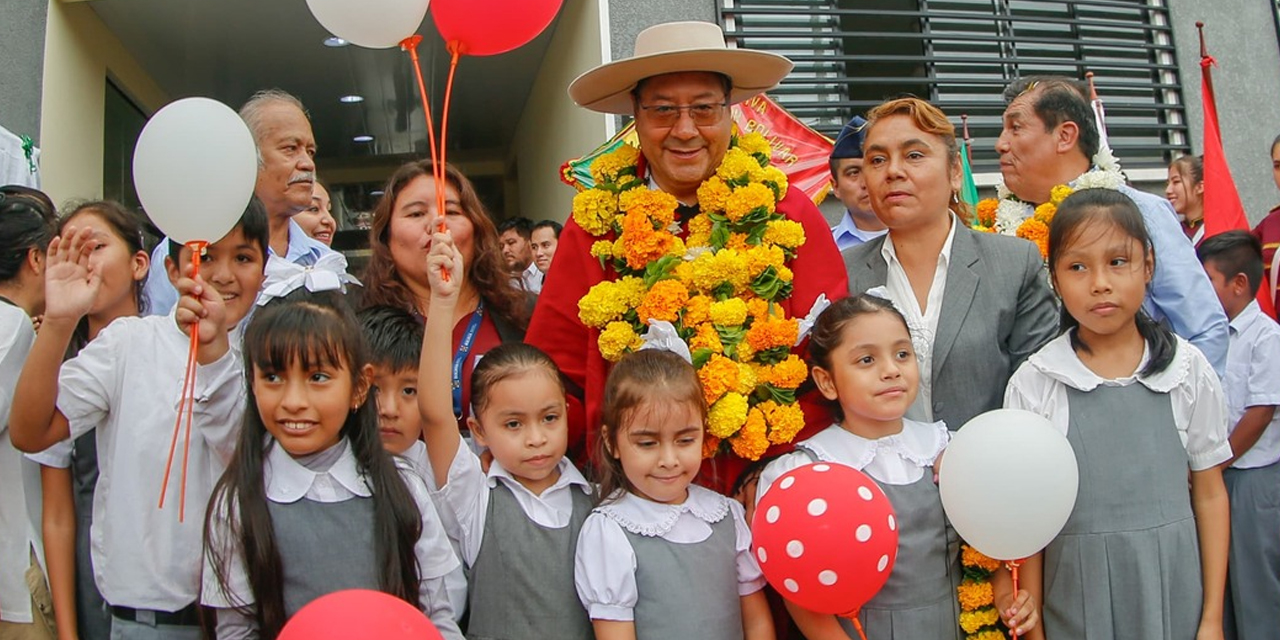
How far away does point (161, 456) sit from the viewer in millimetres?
2549

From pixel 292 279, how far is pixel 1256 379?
3.82m

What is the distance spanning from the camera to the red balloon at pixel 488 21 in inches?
109

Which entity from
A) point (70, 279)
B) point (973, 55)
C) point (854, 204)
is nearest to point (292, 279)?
point (70, 279)

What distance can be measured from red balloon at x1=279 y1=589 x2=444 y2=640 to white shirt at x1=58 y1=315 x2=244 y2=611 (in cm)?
76

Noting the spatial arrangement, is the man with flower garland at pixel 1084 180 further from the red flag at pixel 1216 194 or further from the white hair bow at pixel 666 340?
the red flag at pixel 1216 194

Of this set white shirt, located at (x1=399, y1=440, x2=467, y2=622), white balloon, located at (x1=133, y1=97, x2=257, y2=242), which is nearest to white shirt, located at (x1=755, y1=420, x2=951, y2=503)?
white shirt, located at (x1=399, y1=440, x2=467, y2=622)

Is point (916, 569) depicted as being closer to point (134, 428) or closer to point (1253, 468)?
point (134, 428)

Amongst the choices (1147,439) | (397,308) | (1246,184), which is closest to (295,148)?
(397,308)

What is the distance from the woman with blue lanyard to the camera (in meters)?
3.15

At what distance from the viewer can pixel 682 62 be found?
2.97m

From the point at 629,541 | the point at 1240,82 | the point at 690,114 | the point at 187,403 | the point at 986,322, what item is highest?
the point at 1240,82

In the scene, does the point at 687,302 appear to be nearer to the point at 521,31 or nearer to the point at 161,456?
the point at 521,31

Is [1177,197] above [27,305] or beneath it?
above

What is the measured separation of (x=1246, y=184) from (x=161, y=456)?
7488 mm
